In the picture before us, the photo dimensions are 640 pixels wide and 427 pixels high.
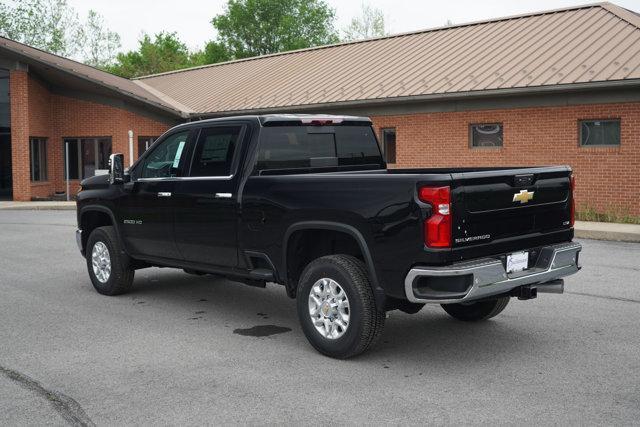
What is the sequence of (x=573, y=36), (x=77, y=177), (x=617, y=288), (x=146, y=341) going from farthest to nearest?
(x=77, y=177)
(x=573, y=36)
(x=617, y=288)
(x=146, y=341)

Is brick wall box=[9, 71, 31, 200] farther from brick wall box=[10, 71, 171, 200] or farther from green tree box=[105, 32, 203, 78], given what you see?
green tree box=[105, 32, 203, 78]

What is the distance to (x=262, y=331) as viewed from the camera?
279 inches

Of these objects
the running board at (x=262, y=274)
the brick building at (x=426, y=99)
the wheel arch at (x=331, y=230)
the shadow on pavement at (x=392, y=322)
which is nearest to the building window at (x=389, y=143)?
the brick building at (x=426, y=99)

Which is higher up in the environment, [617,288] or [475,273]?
[475,273]

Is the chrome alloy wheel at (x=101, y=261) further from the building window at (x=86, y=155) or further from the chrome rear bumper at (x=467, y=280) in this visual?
the building window at (x=86, y=155)

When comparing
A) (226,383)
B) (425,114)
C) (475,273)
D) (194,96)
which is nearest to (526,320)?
(475,273)

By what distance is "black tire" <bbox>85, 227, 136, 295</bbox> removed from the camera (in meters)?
8.70

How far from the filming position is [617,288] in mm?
8992

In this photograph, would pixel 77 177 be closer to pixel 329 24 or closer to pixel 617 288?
pixel 617 288

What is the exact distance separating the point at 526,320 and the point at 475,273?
2.20 metres

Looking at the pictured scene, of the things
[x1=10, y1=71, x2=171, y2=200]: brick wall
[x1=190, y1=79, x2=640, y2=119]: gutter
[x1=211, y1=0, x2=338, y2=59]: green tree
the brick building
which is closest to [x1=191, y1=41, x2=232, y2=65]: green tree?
[x1=211, y1=0, x2=338, y2=59]: green tree

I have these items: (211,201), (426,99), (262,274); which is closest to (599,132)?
(426,99)

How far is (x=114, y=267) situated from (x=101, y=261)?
0.35 meters

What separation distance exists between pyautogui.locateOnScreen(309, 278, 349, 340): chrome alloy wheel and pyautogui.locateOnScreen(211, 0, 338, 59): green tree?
62.2 m
